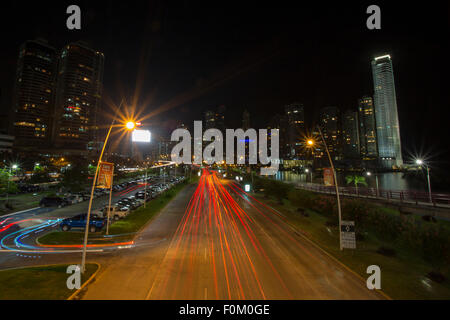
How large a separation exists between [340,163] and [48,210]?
662 ft

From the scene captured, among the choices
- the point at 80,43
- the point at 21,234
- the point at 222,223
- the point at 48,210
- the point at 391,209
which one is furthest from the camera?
the point at 80,43

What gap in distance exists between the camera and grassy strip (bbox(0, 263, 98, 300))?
8844 millimetres

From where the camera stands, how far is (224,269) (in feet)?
38.7

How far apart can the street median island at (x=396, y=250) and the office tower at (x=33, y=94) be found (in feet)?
567

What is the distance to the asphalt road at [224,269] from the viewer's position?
9.58 metres

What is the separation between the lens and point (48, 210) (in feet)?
88.0

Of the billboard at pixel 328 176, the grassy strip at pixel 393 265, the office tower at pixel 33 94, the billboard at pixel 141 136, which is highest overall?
the office tower at pixel 33 94

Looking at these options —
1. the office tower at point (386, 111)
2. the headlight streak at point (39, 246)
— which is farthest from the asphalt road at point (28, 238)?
the office tower at point (386, 111)

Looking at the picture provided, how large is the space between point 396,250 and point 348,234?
717cm

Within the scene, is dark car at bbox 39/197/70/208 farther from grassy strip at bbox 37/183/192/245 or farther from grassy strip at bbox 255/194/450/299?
grassy strip at bbox 255/194/450/299

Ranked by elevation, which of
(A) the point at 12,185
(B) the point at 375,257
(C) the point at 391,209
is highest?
(A) the point at 12,185

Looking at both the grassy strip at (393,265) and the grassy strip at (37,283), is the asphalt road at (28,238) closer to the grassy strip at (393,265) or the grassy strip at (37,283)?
the grassy strip at (37,283)

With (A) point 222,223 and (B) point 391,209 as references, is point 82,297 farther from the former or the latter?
(B) point 391,209

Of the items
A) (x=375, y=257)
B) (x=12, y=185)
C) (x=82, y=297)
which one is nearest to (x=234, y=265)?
(x=82, y=297)
